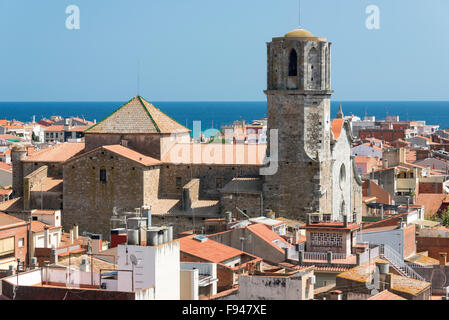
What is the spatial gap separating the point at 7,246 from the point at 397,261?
13161 mm

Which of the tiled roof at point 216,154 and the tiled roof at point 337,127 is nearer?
the tiled roof at point 216,154

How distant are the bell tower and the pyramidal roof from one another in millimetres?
5634

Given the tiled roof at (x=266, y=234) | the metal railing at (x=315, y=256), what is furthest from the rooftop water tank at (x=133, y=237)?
the tiled roof at (x=266, y=234)

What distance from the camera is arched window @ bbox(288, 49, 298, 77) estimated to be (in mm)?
43875

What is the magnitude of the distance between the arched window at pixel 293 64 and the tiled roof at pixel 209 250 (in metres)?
14.6

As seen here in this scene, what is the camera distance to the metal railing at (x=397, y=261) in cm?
2873

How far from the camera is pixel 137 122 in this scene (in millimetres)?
46938

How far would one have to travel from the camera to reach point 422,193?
200 feet

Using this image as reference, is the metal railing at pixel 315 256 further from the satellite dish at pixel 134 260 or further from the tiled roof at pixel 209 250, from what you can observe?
the satellite dish at pixel 134 260

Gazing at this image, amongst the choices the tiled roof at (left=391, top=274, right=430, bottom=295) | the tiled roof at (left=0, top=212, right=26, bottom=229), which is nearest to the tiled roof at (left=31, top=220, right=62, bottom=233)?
the tiled roof at (left=0, top=212, right=26, bottom=229)

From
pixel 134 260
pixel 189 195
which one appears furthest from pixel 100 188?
pixel 134 260
